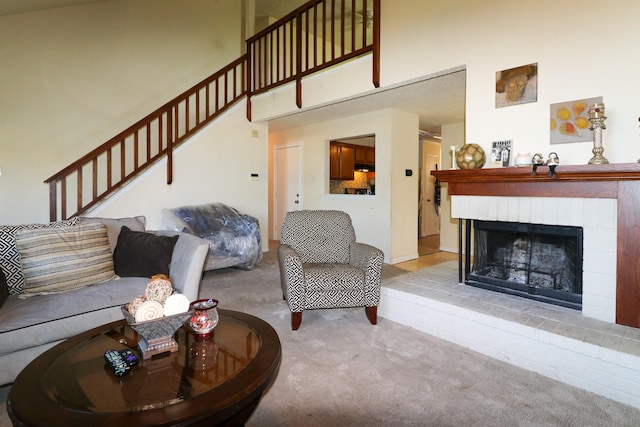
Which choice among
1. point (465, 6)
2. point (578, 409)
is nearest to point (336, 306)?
point (578, 409)

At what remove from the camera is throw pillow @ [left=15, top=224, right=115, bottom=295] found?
2.01 meters

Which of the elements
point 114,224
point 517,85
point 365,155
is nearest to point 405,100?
point 517,85

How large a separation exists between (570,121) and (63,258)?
141 inches

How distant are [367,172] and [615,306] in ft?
18.5

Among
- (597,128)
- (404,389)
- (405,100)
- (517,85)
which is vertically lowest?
(404,389)

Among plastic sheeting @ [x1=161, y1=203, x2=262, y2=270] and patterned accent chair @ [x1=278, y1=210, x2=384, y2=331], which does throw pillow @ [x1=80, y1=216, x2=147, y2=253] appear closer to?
patterned accent chair @ [x1=278, y1=210, x2=384, y2=331]

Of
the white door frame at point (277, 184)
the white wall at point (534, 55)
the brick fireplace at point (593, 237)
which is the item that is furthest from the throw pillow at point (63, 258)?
the white door frame at point (277, 184)

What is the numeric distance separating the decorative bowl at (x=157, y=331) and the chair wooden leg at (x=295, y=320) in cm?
131

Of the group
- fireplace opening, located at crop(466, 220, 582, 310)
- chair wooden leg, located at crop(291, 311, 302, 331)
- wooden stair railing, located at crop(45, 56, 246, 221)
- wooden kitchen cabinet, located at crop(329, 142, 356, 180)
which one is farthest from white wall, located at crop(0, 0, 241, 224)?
fireplace opening, located at crop(466, 220, 582, 310)

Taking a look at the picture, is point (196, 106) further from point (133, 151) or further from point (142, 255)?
point (142, 255)

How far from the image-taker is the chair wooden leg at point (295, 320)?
259 centimetres

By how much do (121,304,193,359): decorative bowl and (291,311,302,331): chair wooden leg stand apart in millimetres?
1311

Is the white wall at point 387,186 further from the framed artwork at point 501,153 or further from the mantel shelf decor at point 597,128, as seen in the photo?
the mantel shelf decor at point 597,128

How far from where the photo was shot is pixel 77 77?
15.0 ft
